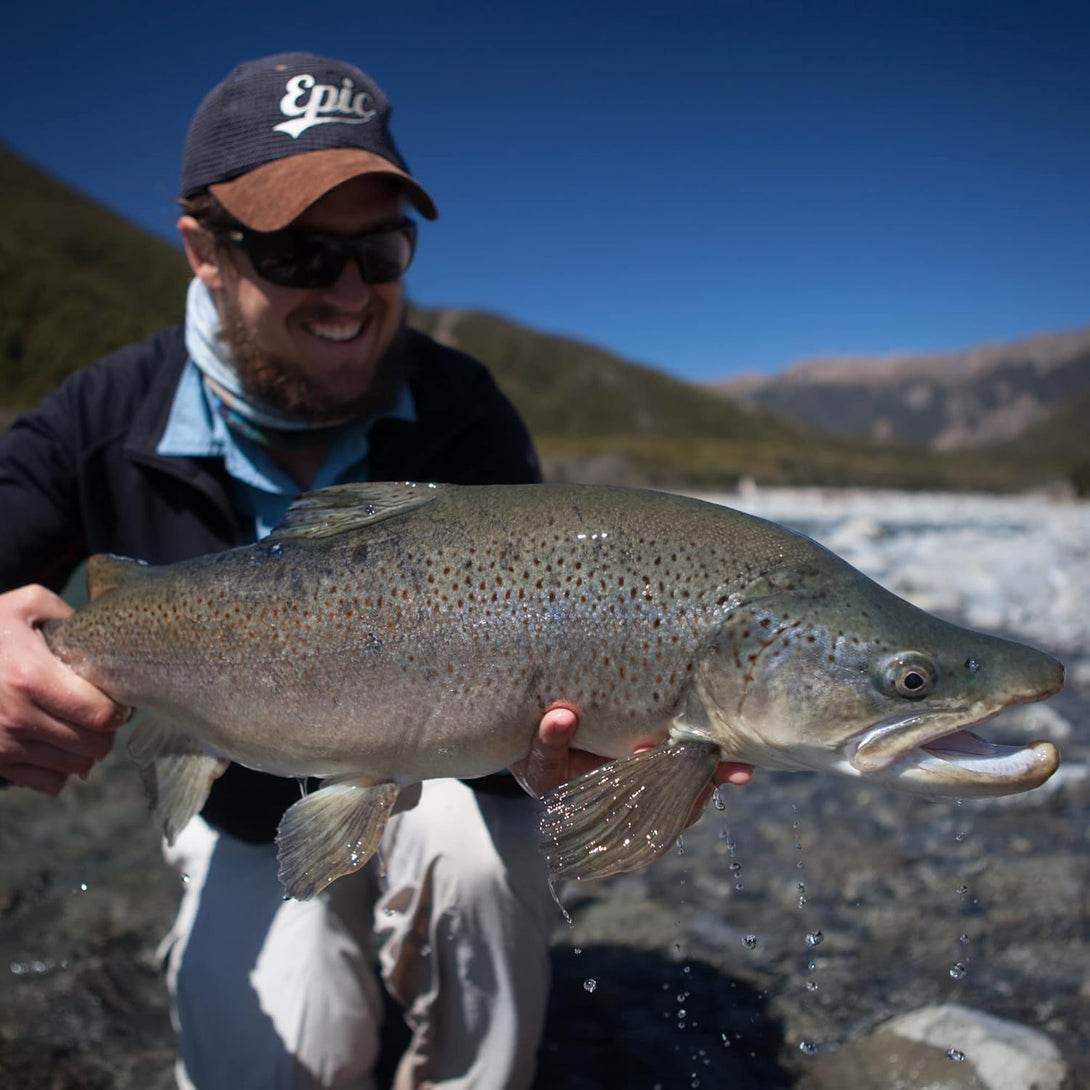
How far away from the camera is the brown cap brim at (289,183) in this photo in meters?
2.84

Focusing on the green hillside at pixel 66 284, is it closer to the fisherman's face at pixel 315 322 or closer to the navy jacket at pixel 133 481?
the navy jacket at pixel 133 481

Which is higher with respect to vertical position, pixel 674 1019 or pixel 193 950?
pixel 193 950

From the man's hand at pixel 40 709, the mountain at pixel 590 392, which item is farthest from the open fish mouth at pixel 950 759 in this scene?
the mountain at pixel 590 392

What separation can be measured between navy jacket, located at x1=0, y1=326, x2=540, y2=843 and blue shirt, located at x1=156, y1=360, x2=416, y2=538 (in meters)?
0.04

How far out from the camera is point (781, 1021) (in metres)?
3.48

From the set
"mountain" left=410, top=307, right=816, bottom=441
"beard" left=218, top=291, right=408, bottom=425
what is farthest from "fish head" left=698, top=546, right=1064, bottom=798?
"mountain" left=410, top=307, right=816, bottom=441

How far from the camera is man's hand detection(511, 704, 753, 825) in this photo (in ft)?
7.39

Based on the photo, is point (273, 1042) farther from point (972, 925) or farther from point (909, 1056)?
point (972, 925)

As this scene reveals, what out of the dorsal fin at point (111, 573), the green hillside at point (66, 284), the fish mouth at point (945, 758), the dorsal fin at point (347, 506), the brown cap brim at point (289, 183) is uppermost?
the green hillside at point (66, 284)

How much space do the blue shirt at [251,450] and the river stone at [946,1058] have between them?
2.61 metres

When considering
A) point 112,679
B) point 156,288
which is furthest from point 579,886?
point 156,288

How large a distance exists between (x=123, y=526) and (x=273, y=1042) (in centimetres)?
172

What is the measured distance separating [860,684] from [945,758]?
0.23 meters

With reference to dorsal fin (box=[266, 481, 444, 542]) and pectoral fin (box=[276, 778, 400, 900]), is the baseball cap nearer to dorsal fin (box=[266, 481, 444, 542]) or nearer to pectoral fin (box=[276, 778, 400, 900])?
dorsal fin (box=[266, 481, 444, 542])
